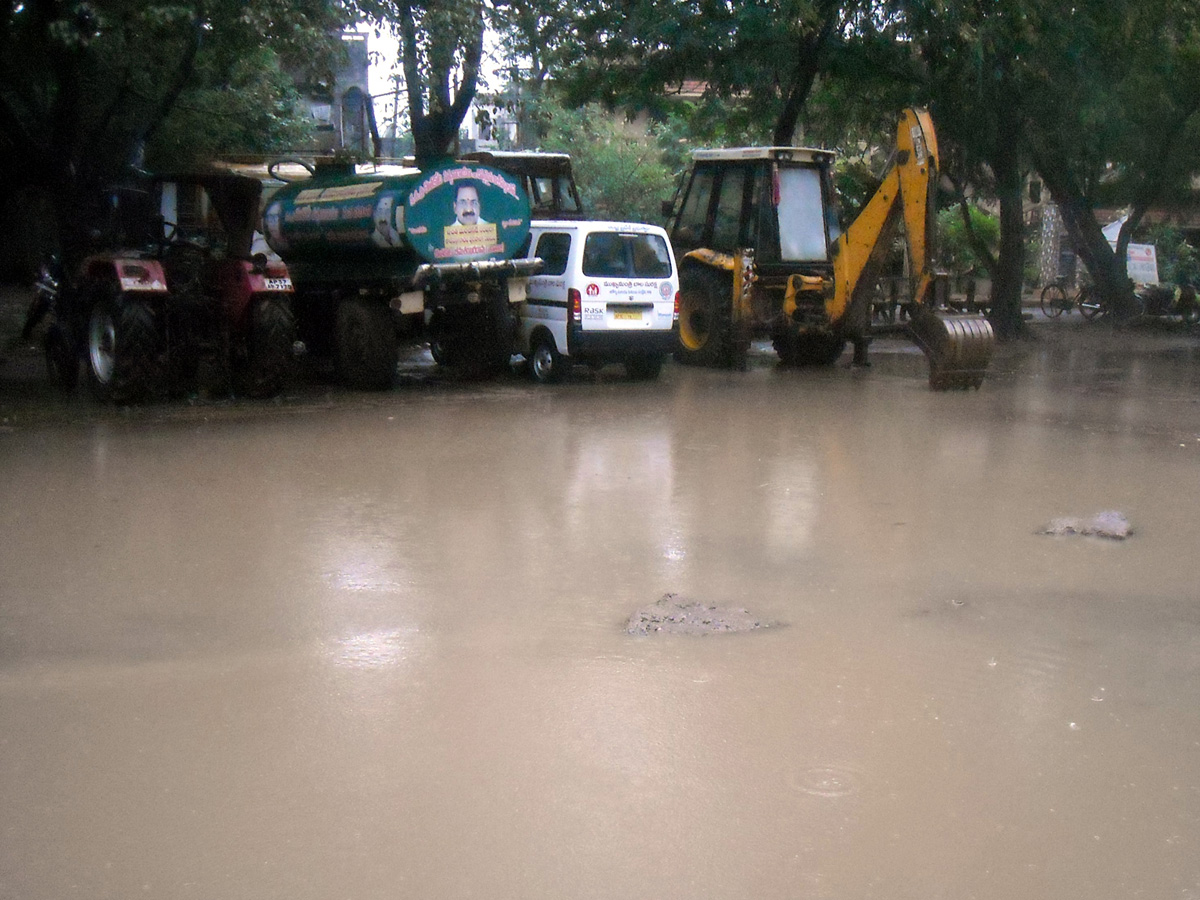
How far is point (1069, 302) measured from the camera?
3253 centimetres

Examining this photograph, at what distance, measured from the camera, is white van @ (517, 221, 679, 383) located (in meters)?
15.7

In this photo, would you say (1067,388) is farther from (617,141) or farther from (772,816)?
(617,141)

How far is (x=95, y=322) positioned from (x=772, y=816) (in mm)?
11461

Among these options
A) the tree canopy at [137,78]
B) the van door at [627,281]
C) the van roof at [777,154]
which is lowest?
the van door at [627,281]

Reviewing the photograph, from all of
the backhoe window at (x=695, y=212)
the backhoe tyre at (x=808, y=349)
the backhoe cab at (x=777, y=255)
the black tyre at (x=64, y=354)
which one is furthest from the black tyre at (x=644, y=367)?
the black tyre at (x=64, y=354)

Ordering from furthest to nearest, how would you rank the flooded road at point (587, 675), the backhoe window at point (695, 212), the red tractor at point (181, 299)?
the backhoe window at point (695, 212)
the red tractor at point (181, 299)
the flooded road at point (587, 675)

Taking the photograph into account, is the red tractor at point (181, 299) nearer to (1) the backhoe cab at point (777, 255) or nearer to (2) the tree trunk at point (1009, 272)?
(1) the backhoe cab at point (777, 255)

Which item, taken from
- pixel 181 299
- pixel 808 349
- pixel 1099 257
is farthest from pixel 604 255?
pixel 1099 257

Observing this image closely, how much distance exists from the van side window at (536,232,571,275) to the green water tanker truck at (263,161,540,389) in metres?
0.44

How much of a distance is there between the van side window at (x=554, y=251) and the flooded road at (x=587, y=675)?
4.83 meters

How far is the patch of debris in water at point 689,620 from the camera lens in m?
6.57

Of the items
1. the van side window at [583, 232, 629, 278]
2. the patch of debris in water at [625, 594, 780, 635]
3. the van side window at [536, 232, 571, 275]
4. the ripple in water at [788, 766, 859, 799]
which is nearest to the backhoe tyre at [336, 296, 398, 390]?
the van side window at [536, 232, 571, 275]

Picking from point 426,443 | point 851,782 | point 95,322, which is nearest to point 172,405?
point 95,322

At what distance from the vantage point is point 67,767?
485 cm
